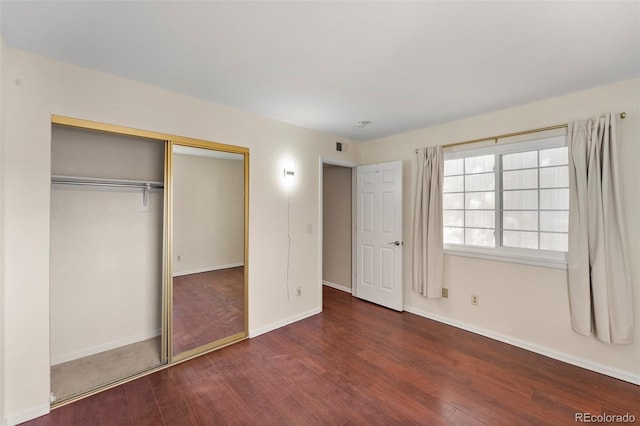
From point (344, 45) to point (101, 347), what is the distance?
11.3 ft

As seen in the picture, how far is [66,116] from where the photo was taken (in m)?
2.01

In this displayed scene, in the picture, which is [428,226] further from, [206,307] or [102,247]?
[102,247]

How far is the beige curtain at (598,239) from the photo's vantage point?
2.27m

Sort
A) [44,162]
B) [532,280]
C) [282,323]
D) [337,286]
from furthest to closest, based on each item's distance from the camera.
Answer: [337,286] < [282,323] < [532,280] < [44,162]

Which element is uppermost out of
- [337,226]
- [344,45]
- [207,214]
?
[344,45]

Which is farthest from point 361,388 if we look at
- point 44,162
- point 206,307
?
point 44,162

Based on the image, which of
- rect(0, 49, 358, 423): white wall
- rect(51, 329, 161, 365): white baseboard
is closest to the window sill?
rect(0, 49, 358, 423): white wall

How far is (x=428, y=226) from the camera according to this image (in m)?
3.43

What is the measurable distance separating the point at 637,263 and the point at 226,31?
11.7ft

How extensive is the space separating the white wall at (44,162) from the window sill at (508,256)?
7.53 ft

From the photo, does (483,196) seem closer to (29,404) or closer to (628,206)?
(628,206)

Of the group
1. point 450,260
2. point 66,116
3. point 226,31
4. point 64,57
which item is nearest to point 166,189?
point 66,116

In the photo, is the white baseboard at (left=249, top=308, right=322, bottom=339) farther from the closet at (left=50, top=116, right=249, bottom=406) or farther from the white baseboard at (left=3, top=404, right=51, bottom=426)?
the white baseboard at (left=3, top=404, right=51, bottom=426)

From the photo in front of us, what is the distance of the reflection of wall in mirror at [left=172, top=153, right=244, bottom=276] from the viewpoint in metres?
2.63
